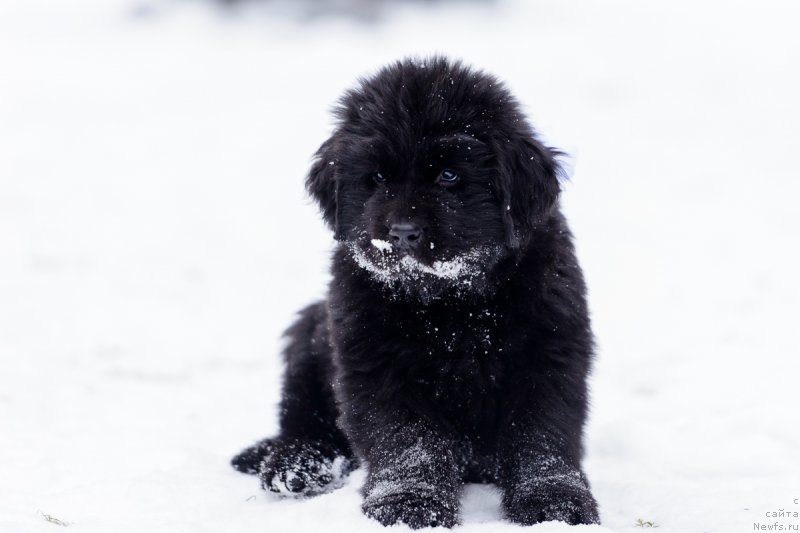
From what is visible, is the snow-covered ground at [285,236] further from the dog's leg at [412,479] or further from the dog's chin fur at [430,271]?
the dog's chin fur at [430,271]

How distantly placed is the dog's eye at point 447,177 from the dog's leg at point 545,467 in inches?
35.3

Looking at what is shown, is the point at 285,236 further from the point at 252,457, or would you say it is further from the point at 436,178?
the point at 436,178

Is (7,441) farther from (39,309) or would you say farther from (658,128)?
(658,128)

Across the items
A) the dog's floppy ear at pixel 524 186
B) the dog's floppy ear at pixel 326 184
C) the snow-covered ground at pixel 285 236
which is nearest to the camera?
the dog's floppy ear at pixel 524 186

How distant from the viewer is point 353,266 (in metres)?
3.99

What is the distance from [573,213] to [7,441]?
6.73 m

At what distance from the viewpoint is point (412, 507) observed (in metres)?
3.39

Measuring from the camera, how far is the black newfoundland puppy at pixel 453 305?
355cm

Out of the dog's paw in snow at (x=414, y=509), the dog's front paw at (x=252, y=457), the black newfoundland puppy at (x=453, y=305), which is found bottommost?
the dog's front paw at (x=252, y=457)

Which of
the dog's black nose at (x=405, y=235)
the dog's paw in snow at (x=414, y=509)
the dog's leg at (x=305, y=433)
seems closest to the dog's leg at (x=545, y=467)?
the dog's paw in snow at (x=414, y=509)

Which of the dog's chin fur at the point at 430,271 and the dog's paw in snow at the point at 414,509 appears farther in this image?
the dog's chin fur at the point at 430,271

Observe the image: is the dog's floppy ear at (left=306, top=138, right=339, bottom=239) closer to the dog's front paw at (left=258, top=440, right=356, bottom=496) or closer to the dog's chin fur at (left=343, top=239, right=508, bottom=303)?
the dog's chin fur at (left=343, top=239, right=508, bottom=303)

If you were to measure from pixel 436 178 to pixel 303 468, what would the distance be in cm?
149

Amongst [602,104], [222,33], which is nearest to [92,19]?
[222,33]
